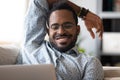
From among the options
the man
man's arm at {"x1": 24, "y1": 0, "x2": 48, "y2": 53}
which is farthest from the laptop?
man's arm at {"x1": 24, "y1": 0, "x2": 48, "y2": 53}

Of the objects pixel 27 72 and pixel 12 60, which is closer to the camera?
pixel 27 72

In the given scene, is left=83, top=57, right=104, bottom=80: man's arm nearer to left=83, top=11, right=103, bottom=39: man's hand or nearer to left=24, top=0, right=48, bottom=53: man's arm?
left=83, top=11, right=103, bottom=39: man's hand

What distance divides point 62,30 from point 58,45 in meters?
0.08

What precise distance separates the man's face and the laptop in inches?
9.3

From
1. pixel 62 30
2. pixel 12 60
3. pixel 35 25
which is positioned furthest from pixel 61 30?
pixel 12 60

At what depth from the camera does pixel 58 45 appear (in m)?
1.27

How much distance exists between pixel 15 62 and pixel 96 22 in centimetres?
47

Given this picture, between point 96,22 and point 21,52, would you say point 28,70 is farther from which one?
point 96,22

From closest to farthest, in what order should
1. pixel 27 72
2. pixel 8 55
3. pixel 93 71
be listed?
1. pixel 27 72
2. pixel 93 71
3. pixel 8 55

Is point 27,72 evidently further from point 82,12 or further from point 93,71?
point 82,12

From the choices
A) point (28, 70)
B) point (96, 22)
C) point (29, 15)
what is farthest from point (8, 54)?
point (96, 22)

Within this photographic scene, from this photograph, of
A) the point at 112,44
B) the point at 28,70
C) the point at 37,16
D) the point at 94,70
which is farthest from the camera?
the point at 112,44

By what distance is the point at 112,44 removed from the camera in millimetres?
3275

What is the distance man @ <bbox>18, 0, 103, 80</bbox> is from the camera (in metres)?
1.21
